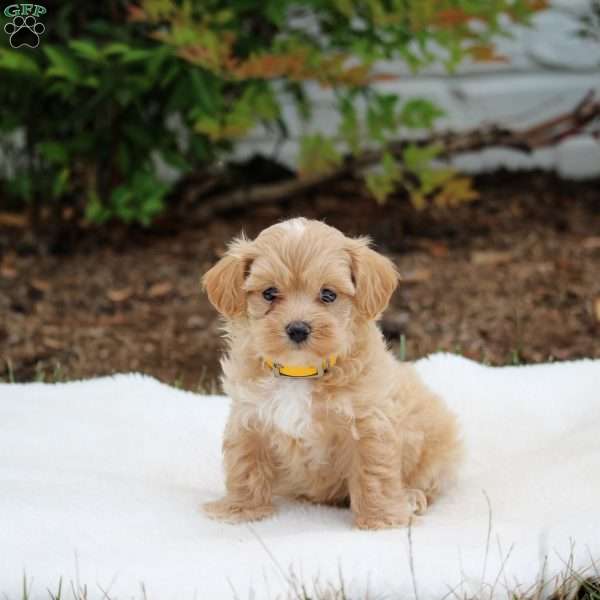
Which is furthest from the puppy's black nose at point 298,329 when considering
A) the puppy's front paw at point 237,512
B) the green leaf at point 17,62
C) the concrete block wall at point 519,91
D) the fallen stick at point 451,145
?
the concrete block wall at point 519,91

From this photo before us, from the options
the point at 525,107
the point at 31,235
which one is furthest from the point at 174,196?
the point at 525,107

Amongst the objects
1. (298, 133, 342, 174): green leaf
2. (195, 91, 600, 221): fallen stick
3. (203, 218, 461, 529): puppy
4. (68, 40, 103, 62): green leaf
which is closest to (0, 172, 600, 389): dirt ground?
(195, 91, 600, 221): fallen stick

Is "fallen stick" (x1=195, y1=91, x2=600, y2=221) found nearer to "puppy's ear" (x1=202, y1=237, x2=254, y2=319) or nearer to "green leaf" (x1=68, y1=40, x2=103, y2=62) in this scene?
"green leaf" (x1=68, y1=40, x2=103, y2=62)

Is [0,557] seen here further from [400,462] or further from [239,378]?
[400,462]

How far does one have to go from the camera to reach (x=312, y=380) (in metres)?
3.11

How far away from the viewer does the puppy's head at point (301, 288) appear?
2.92m

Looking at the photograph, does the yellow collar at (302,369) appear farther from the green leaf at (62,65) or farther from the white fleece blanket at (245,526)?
the green leaf at (62,65)

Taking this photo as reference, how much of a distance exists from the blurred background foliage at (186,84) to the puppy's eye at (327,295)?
2604 mm

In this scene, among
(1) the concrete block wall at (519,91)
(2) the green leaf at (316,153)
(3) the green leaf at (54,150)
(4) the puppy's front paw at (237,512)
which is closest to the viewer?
(4) the puppy's front paw at (237,512)

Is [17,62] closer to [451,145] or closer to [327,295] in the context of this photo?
[451,145]

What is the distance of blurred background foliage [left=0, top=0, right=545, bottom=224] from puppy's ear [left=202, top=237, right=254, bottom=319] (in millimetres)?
2419

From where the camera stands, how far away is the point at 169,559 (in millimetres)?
2807

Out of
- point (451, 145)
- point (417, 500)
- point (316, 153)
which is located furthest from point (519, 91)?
point (417, 500)

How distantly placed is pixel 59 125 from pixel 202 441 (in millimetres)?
2954
